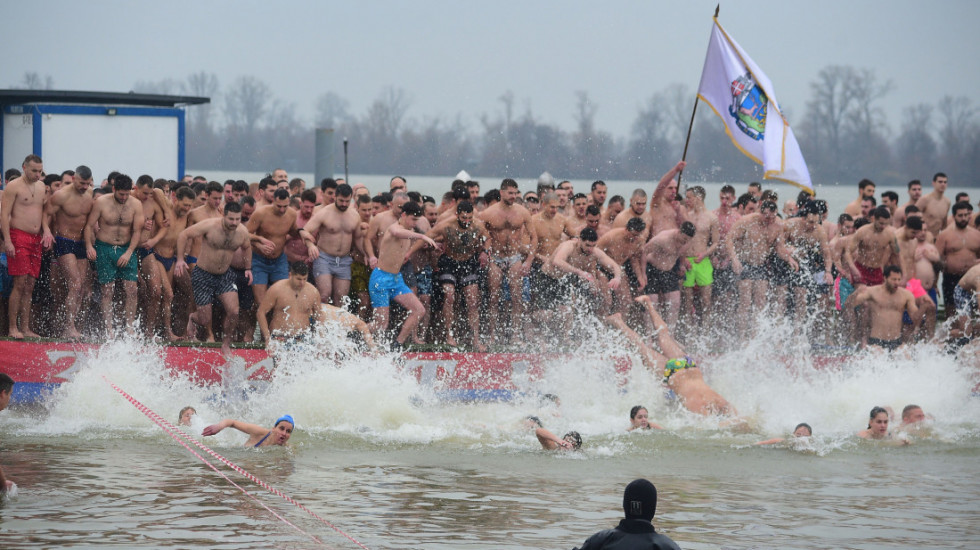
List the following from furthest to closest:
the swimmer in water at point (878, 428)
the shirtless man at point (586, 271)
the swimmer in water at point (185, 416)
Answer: the shirtless man at point (586, 271)
the swimmer in water at point (878, 428)
the swimmer in water at point (185, 416)

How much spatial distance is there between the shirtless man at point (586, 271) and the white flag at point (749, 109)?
251cm

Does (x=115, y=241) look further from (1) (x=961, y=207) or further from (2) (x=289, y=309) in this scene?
(1) (x=961, y=207)

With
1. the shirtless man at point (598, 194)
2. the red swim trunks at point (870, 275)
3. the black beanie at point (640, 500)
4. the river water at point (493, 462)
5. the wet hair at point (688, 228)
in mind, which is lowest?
the river water at point (493, 462)

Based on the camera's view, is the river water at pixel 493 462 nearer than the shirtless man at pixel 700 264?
Yes

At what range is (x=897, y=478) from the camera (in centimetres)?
1136

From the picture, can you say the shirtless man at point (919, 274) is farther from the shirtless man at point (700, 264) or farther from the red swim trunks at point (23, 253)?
the red swim trunks at point (23, 253)

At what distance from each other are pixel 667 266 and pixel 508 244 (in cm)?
221

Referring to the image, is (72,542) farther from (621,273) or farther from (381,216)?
(621,273)

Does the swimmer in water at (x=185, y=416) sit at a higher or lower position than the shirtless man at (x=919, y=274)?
lower

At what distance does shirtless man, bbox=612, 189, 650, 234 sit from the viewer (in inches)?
607

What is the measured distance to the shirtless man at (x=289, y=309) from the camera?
13305mm

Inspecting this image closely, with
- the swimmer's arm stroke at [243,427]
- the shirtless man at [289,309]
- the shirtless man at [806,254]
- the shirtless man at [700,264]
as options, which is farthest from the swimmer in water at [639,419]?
the shirtless man at [806,254]

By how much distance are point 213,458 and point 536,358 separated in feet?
16.0

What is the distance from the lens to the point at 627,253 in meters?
15.2
